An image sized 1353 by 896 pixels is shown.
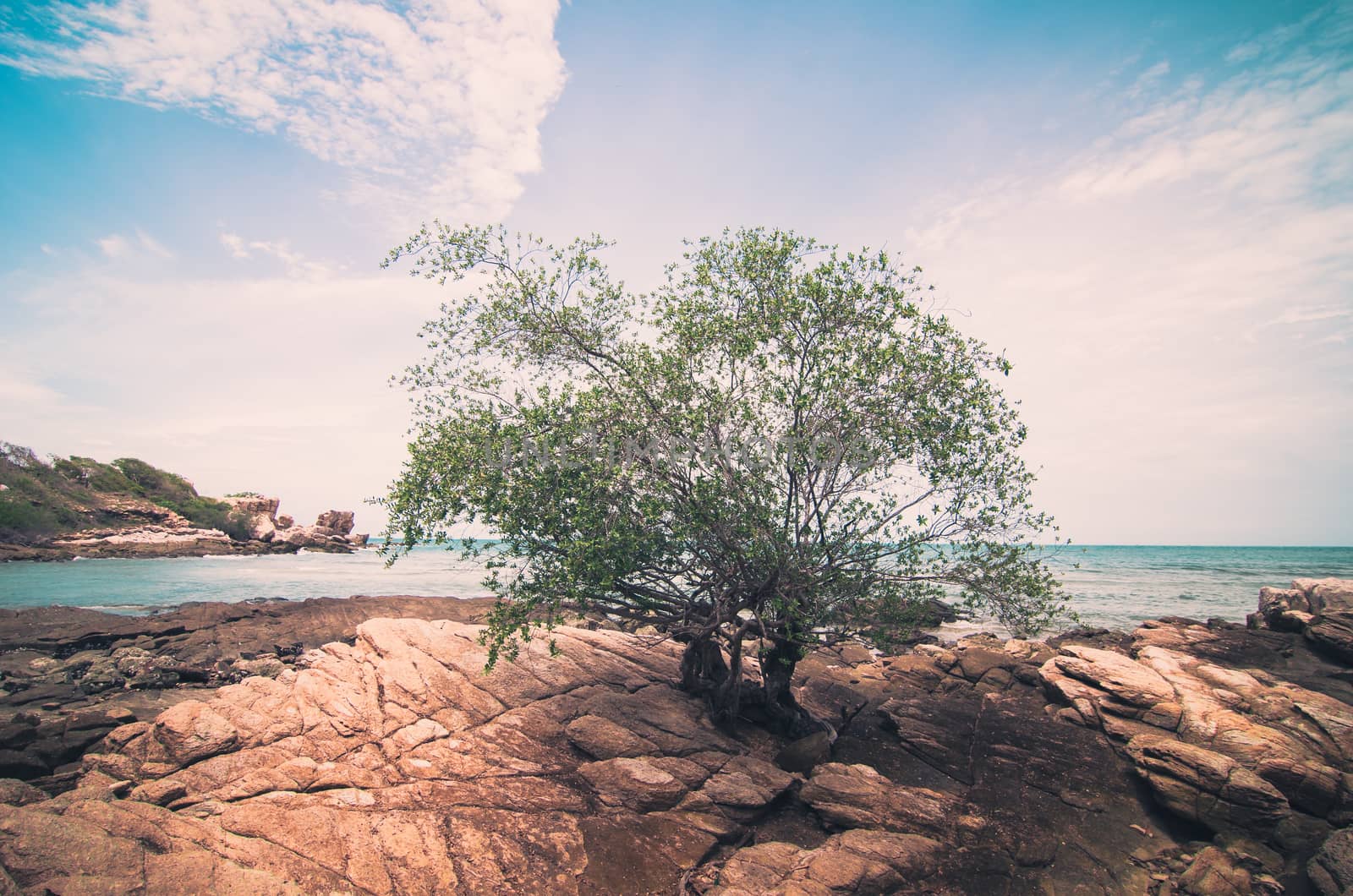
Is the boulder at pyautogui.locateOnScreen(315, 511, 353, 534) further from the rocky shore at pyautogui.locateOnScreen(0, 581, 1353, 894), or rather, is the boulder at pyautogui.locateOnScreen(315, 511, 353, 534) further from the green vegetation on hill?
the rocky shore at pyautogui.locateOnScreen(0, 581, 1353, 894)

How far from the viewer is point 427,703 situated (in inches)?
563

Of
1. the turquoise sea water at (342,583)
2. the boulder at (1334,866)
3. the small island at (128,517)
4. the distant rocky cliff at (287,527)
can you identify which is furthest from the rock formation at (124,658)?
the distant rocky cliff at (287,527)

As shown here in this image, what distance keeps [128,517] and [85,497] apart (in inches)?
266

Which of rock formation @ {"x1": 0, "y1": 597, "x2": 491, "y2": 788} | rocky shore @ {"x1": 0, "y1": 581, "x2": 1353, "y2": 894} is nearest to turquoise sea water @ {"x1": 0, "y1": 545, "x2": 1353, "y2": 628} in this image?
rock formation @ {"x1": 0, "y1": 597, "x2": 491, "y2": 788}

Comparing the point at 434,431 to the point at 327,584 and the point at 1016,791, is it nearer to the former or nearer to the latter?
the point at 1016,791

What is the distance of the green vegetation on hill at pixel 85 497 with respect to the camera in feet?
229

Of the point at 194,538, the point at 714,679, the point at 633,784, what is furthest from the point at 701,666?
the point at 194,538

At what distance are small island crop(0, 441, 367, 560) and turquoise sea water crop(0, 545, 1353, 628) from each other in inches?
308

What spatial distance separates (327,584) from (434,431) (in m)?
47.4

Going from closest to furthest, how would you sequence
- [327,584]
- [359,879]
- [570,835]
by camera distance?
[359,879]
[570,835]
[327,584]

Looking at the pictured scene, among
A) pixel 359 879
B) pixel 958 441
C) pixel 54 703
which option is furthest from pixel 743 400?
pixel 54 703

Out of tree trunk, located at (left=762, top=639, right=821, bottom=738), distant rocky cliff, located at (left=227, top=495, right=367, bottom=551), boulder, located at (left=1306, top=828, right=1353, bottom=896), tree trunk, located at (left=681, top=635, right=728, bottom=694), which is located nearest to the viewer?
boulder, located at (left=1306, top=828, right=1353, bottom=896)

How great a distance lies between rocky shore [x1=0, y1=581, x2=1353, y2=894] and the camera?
9562 mm

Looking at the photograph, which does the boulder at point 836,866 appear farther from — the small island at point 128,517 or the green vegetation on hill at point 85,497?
the green vegetation on hill at point 85,497
